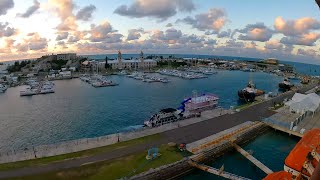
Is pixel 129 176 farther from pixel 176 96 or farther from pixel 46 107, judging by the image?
pixel 176 96

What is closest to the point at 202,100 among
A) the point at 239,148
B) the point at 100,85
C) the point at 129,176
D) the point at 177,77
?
the point at 239,148

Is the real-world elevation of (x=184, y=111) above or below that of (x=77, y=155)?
above

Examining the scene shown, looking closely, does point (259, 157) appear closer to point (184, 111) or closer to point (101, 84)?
point (184, 111)

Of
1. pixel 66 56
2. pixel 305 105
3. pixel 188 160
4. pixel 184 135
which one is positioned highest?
pixel 66 56

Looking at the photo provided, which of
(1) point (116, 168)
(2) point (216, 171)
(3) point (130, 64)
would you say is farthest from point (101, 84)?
(2) point (216, 171)

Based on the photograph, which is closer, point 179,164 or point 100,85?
point 179,164

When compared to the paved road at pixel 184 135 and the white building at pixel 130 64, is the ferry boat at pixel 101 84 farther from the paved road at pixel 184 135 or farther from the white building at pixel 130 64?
the paved road at pixel 184 135
